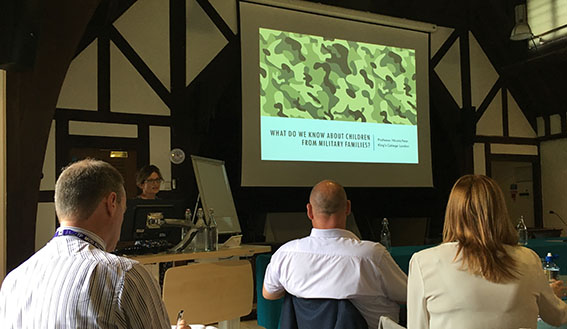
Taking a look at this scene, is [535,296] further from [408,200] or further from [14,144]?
[408,200]

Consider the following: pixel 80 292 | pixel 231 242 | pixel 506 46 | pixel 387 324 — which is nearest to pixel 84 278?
pixel 80 292

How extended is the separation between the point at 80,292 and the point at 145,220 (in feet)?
7.03

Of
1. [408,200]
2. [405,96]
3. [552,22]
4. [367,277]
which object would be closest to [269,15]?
[405,96]

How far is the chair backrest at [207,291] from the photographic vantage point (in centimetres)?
219

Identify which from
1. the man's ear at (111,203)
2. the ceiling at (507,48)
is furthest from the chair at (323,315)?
the ceiling at (507,48)

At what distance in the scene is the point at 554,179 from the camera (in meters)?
9.37

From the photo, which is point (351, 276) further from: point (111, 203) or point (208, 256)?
point (208, 256)

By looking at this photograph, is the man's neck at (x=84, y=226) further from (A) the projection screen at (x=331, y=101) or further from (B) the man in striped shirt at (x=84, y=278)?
(A) the projection screen at (x=331, y=101)

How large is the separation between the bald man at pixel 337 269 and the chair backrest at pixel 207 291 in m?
0.21

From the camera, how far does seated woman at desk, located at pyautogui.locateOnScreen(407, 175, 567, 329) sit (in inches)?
61.0

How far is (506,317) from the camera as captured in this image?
1.54 metres

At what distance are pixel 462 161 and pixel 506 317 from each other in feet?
24.7

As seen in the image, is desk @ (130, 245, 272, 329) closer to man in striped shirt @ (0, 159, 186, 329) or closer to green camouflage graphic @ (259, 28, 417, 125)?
man in striped shirt @ (0, 159, 186, 329)

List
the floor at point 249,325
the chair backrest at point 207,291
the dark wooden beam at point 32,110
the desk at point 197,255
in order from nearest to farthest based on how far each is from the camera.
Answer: the chair backrest at point 207,291
the desk at point 197,255
the dark wooden beam at point 32,110
the floor at point 249,325
